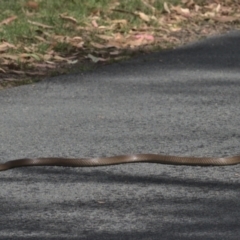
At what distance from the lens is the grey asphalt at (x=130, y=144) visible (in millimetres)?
6395

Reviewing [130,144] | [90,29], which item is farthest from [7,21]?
[130,144]

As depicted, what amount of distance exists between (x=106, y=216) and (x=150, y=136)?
219cm

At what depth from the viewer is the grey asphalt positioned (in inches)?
252

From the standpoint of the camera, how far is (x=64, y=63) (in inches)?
449

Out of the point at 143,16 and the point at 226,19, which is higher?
the point at 143,16

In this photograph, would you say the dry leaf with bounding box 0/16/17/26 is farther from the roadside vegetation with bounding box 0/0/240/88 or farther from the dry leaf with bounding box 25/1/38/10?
the dry leaf with bounding box 25/1/38/10

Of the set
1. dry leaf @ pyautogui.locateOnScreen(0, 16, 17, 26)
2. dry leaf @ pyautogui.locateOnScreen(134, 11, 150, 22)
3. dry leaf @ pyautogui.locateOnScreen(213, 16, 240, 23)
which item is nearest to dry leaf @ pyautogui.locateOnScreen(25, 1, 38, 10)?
dry leaf @ pyautogui.locateOnScreen(0, 16, 17, 26)

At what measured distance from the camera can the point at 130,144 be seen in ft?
27.6

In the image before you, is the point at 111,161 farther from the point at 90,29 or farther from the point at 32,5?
the point at 32,5

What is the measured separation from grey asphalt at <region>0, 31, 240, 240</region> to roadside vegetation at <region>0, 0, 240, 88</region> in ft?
1.14

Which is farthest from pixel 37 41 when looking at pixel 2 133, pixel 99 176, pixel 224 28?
pixel 99 176

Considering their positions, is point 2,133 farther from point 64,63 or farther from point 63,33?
point 63,33

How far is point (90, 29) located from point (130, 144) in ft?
14.5

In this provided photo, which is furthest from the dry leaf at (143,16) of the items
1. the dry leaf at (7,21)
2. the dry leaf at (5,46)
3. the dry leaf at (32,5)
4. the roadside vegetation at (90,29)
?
the dry leaf at (5,46)
